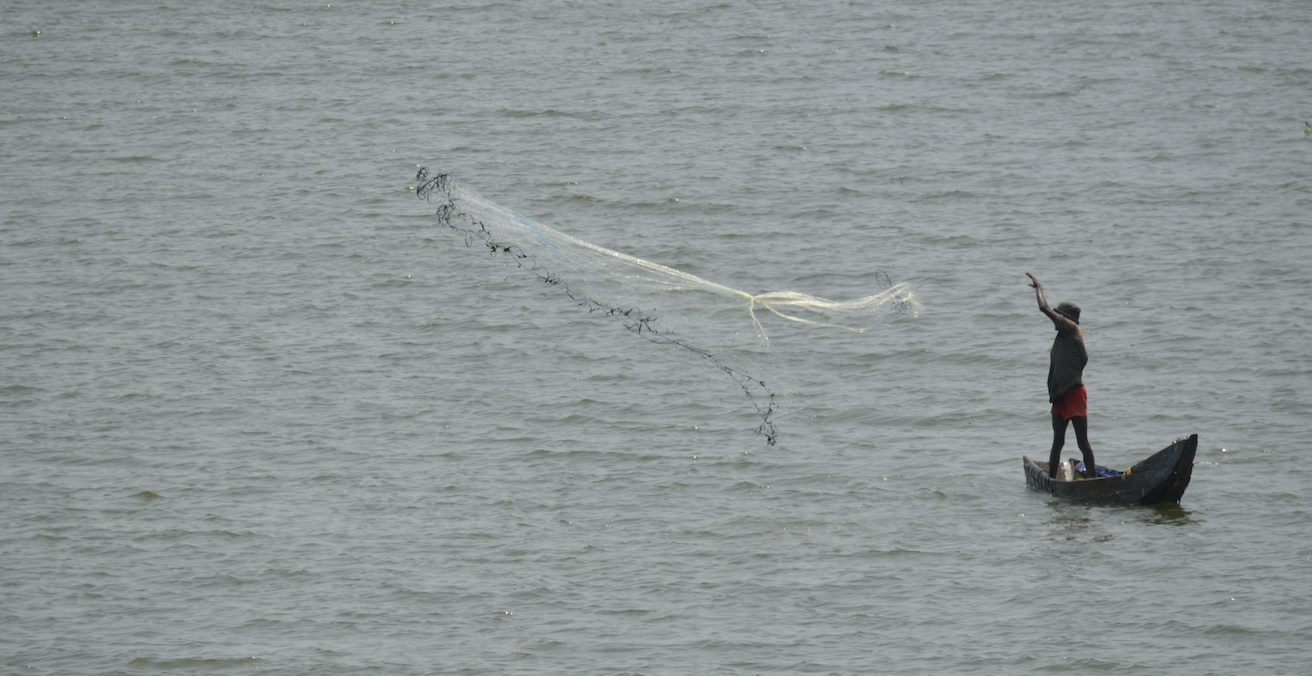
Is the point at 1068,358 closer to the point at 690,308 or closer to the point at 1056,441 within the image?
the point at 1056,441

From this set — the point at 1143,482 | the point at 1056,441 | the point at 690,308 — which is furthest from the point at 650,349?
the point at 1143,482

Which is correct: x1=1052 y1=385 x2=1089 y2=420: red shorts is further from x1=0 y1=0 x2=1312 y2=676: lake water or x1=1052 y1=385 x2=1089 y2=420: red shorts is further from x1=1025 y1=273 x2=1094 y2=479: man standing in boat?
x1=0 y1=0 x2=1312 y2=676: lake water

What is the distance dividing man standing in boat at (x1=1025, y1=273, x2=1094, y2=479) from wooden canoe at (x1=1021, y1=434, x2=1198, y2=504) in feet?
0.69

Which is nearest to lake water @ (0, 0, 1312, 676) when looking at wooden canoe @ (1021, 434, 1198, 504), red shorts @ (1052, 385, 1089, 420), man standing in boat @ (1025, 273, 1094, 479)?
wooden canoe @ (1021, 434, 1198, 504)

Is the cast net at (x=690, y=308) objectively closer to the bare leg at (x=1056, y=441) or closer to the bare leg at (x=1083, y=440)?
the bare leg at (x=1056, y=441)

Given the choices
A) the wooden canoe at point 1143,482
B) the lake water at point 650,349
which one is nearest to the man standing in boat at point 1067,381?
the wooden canoe at point 1143,482

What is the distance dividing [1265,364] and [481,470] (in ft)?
29.1

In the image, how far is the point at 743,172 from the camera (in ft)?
77.3

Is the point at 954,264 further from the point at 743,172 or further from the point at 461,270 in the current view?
the point at 461,270

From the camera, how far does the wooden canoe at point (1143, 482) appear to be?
12.0 metres

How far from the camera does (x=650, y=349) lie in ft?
56.3

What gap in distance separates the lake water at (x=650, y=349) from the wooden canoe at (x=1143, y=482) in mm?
170

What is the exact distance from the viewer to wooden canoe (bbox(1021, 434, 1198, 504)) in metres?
12.0

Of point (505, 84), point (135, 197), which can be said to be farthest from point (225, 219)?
point (505, 84)
